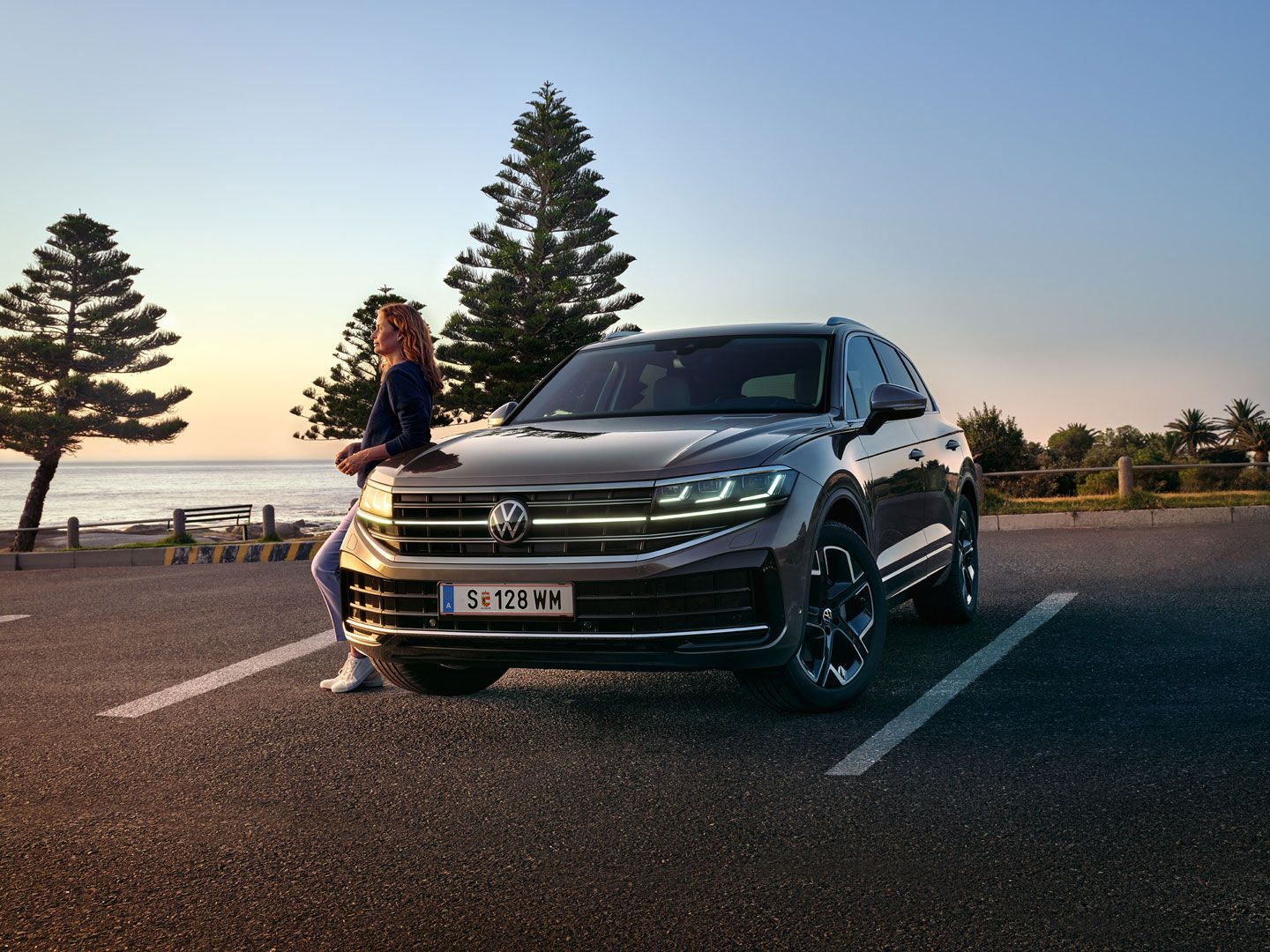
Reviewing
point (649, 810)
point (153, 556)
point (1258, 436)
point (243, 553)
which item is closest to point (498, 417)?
point (649, 810)

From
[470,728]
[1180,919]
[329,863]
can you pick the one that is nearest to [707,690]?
[470,728]

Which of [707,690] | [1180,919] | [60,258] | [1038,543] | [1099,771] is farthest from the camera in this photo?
[60,258]

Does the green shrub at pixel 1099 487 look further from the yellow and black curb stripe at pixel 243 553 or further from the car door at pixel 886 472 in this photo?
the car door at pixel 886 472

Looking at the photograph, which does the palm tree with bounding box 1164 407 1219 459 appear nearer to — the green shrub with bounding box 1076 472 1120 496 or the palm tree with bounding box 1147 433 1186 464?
the palm tree with bounding box 1147 433 1186 464

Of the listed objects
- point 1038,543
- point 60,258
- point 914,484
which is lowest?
point 1038,543

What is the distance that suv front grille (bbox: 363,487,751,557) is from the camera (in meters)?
4.32

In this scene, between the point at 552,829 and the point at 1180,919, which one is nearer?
the point at 1180,919

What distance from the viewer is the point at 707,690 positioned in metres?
5.62

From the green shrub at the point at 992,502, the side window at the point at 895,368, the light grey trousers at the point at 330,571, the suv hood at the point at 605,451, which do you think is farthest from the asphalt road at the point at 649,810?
the green shrub at the point at 992,502

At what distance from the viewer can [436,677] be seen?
5434 mm

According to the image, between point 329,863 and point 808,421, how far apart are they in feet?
9.06

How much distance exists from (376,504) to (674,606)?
1.38m

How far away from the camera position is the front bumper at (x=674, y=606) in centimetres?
431

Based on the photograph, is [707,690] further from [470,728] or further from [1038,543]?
[1038,543]
